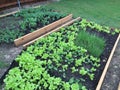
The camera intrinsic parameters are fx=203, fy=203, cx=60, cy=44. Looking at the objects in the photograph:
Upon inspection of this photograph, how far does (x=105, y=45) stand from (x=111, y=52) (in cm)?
36

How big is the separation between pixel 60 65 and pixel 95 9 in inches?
181

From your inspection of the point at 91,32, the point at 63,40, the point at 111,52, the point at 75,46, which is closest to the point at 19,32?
the point at 63,40

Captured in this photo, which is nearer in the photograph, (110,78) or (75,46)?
(110,78)

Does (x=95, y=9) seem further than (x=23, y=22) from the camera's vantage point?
Yes

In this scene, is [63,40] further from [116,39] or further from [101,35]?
[116,39]

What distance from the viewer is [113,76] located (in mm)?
4230

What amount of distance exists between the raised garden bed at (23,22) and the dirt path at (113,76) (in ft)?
7.60

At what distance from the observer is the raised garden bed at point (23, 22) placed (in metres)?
5.22

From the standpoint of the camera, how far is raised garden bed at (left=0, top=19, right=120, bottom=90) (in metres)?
3.65

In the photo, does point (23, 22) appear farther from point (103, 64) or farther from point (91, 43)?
point (103, 64)

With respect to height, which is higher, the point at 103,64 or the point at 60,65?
the point at 60,65

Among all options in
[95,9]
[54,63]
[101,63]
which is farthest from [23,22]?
[95,9]

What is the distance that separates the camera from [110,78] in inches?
164

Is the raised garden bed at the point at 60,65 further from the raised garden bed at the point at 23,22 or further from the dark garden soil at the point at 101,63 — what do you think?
the raised garden bed at the point at 23,22
